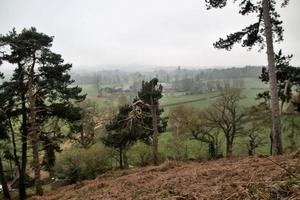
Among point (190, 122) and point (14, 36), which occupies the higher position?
point (14, 36)

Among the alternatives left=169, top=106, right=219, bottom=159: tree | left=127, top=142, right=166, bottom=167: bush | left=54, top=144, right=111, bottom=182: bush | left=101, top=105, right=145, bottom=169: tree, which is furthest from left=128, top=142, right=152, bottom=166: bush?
left=54, top=144, right=111, bottom=182: bush

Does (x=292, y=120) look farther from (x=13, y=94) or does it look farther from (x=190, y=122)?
(x=13, y=94)

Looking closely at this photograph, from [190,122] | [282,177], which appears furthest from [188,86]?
[282,177]

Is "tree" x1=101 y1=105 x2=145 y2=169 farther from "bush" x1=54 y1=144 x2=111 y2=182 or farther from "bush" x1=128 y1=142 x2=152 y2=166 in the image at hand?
"bush" x1=54 y1=144 x2=111 y2=182

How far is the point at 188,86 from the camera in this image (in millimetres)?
125875

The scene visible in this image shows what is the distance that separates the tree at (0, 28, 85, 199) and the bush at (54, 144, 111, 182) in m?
8.44

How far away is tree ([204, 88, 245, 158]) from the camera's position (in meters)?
34.3

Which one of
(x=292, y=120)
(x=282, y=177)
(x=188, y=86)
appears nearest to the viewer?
(x=282, y=177)

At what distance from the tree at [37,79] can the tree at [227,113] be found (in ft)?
62.7

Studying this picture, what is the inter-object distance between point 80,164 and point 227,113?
1776cm

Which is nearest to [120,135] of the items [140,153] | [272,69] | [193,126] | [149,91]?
[140,153]

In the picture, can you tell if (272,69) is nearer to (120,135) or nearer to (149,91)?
(149,91)

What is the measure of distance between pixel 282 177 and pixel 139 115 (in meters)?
14.7

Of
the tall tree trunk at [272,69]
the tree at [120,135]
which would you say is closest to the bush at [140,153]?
the tree at [120,135]
